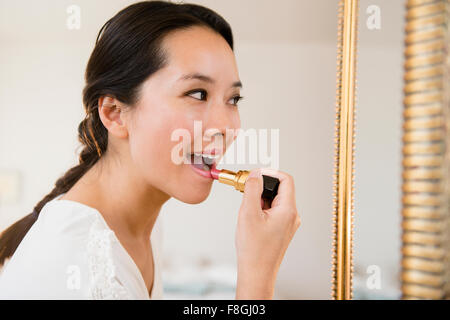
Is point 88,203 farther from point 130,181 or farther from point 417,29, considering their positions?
point 417,29

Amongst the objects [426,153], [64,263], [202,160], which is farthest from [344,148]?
[64,263]

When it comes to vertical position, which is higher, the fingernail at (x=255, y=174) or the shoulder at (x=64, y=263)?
the fingernail at (x=255, y=174)

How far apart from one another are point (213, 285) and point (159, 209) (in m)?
0.17

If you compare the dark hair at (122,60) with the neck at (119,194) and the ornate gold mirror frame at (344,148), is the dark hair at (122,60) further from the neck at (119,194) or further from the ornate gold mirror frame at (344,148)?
the ornate gold mirror frame at (344,148)

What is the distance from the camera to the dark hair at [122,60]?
21.6 inches

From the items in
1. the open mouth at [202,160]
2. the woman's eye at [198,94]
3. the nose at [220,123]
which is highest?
the woman's eye at [198,94]

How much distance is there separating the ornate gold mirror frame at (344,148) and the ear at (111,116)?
343 mm

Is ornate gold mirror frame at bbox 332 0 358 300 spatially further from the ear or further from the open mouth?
the ear

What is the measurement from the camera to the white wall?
60cm

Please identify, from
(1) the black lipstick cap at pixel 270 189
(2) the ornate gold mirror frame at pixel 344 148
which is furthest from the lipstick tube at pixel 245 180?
(2) the ornate gold mirror frame at pixel 344 148

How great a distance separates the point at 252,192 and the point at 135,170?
0.21 meters

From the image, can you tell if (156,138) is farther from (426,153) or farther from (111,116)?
(426,153)

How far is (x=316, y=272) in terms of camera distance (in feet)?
2.01

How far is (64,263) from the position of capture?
49 centimetres
